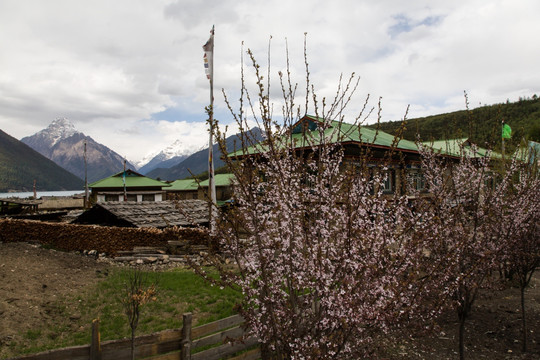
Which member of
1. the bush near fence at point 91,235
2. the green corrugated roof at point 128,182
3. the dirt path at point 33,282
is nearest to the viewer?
the dirt path at point 33,282

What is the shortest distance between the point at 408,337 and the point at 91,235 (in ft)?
56.4

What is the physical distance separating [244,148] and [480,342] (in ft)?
29.3

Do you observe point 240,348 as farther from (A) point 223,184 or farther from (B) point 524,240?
(A) point 223,184

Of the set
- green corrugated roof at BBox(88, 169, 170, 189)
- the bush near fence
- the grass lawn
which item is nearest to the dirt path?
the grass lawn

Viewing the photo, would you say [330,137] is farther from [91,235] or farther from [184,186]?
[184,186]

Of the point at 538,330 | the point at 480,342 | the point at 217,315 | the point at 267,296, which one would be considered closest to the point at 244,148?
the point at 267,296

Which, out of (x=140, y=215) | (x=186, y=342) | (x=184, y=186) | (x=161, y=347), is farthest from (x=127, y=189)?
(x=186, y=342)

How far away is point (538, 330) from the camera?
9.52m

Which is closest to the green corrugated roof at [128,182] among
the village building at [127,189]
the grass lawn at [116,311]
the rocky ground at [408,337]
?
the village building at [127,189]

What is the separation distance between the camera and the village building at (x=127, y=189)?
4616 centimetres

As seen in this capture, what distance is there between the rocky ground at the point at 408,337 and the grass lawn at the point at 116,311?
0.41m

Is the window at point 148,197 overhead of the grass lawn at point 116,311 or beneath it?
overhead

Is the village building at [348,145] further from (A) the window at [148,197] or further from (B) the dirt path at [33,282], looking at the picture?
(A) the window at [148,197]

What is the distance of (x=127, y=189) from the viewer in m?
46.4
